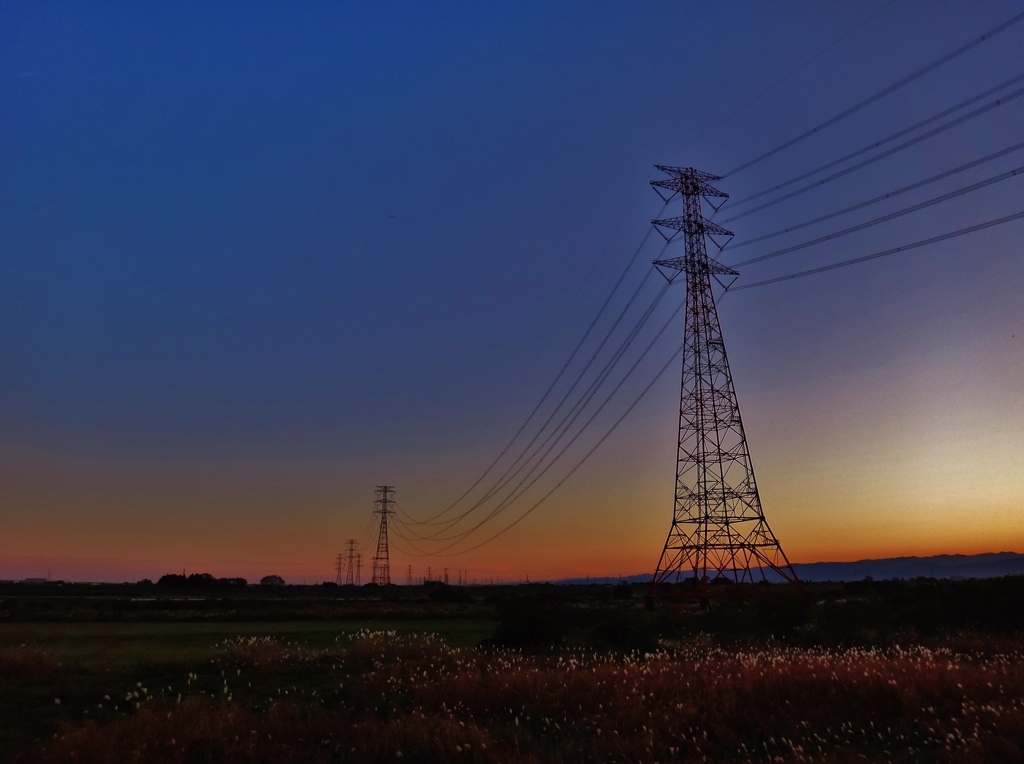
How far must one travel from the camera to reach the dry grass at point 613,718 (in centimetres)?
1088

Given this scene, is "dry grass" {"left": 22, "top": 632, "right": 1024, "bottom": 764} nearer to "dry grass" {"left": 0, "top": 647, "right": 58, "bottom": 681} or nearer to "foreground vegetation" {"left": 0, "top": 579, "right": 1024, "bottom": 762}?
"foreground vegetation" {"left": 0, "top": 579, "right": 1024, "bottom": 762}

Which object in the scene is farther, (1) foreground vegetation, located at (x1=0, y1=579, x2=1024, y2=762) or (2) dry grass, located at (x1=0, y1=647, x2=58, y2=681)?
(2) dry grass, located at (x1=0, y1=647, x2=58, y2=681)

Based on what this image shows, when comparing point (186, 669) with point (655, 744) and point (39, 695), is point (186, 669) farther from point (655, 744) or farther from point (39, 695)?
point (655, 744)

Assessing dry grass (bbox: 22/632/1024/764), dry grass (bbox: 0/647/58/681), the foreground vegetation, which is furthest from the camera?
dry grass (bbox: 0/647/58/681)

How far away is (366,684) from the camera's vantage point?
16.7 m

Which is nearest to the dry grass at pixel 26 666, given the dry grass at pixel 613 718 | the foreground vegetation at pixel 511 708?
the foreground vegetation at pixel 511 708

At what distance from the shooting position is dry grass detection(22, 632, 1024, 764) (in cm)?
1088

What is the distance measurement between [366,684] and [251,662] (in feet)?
22.2

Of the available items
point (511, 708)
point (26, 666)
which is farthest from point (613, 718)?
point (26, 666)

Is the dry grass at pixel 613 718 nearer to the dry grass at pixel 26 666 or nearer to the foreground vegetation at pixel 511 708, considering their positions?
the foreground vegetation at pixel 511 708

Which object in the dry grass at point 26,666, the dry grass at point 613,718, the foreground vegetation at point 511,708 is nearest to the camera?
the dry grass at point 613,718

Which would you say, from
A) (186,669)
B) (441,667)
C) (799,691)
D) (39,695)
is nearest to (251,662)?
(186,669)

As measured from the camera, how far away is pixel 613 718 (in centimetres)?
1282

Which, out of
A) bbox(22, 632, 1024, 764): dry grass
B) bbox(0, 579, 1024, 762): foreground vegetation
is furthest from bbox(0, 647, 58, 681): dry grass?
bbox(22, 632, 1024, 764): dry grass
